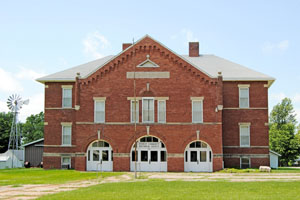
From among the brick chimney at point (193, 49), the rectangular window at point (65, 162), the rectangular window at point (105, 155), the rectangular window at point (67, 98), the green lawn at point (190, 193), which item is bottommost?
the rectangular window at point (65, 162)

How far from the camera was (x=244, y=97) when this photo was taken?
1409 inches

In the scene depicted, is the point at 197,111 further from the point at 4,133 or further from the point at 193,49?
the point at 4,133

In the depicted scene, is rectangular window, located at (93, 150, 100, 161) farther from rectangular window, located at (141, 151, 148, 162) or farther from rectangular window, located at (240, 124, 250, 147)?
rectangular window, located at (240, 124, 250, 147)

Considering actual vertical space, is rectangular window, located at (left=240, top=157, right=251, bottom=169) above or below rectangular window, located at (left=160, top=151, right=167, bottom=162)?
below

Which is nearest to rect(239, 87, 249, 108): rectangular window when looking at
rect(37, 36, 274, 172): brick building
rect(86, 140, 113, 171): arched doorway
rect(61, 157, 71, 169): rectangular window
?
rect(37, 36, 274, 172): brick building

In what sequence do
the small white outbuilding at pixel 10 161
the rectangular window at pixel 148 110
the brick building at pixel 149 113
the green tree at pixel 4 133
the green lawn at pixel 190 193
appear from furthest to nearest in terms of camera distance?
the green tree at pixel 4 133, the small white outbuilding at pixel 10 161, the rectangular window at pixel 148 110, the brick building at pixel 149 113, the green lawn at pixel 190 193

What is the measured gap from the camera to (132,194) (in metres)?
15.7

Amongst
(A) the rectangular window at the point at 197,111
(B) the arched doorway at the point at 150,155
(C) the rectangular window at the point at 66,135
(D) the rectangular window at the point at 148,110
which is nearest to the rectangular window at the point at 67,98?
(C) the rectangular window at the point at 66,135

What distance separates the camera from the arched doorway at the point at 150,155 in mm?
32562

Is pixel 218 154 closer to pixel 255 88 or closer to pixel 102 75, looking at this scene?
pixel 255 88

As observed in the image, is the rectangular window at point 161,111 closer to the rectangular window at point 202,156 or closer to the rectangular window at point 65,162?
the rectangular window at point 202,156

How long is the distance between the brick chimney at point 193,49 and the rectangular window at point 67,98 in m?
13.8

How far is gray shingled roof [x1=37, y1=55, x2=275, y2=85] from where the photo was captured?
117ft

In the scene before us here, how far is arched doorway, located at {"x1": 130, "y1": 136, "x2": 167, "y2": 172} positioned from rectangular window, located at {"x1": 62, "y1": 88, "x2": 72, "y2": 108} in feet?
26.9
